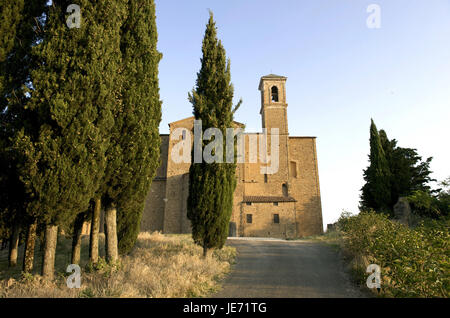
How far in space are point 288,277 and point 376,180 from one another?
19.5 m

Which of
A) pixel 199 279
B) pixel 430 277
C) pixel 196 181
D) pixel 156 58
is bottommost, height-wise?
pixel 199 279

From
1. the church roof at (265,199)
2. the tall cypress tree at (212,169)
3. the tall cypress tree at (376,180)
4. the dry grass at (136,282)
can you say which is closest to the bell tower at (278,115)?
the church roof at (265,199)

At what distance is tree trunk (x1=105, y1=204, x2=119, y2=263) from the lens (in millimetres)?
8148

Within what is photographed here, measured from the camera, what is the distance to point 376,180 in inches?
918

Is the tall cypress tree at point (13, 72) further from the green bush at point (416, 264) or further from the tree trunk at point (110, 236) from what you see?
the green bush at point (416, 264)

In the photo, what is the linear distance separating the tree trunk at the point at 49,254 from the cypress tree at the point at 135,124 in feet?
5.82

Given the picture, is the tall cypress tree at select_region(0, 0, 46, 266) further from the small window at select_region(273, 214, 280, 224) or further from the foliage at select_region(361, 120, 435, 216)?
the foliage at select_region(361, 120, 435, 216)

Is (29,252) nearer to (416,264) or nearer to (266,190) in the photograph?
(416,264)


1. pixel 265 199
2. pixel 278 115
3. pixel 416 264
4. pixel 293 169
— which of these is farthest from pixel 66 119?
pixel 293 169

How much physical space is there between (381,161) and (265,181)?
39.1 feet
